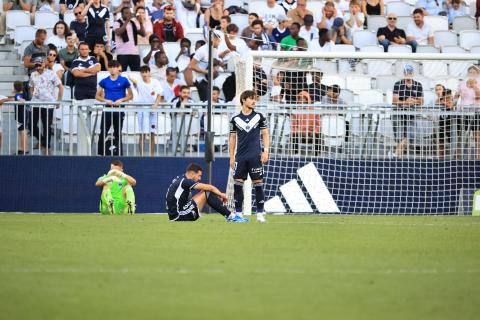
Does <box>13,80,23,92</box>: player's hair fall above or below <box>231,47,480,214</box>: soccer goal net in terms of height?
above

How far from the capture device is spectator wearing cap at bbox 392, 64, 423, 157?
2080 centimetres

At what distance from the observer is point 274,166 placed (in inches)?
837

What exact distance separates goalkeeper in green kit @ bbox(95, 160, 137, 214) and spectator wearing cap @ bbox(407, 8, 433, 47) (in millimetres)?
8500

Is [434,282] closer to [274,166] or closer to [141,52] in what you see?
[274,166]

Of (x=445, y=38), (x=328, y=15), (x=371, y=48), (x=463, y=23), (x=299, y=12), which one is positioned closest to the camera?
(x=371, y=48)

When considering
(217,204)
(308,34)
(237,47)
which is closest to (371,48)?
(308,34)

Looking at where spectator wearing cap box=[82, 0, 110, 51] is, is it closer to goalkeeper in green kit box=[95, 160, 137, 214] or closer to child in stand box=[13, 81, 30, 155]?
child in stand box=[13, 81, 30, 155]

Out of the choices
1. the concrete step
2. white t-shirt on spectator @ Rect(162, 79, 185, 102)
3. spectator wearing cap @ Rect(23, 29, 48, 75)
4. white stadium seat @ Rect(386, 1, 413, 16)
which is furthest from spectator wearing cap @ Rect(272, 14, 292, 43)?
the concrete step

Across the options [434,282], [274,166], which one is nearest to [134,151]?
[274,166]

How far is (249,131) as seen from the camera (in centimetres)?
1747

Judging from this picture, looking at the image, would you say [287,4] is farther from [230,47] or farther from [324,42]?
[230,47]

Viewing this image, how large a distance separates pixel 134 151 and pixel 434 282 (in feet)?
40.6

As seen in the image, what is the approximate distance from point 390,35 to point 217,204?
9.29 metres

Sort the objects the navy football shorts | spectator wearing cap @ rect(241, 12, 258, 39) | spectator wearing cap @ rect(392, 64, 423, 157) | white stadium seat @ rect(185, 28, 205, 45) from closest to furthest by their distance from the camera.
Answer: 1. the navy football shorts
2. spectator wearing cap @ rect(392, 64, 423, 157)
3. spectator wearing cap @ rect(241, 12, 258, 39)
4. white stadium seat @ rect(185, 28, 205, 45)
